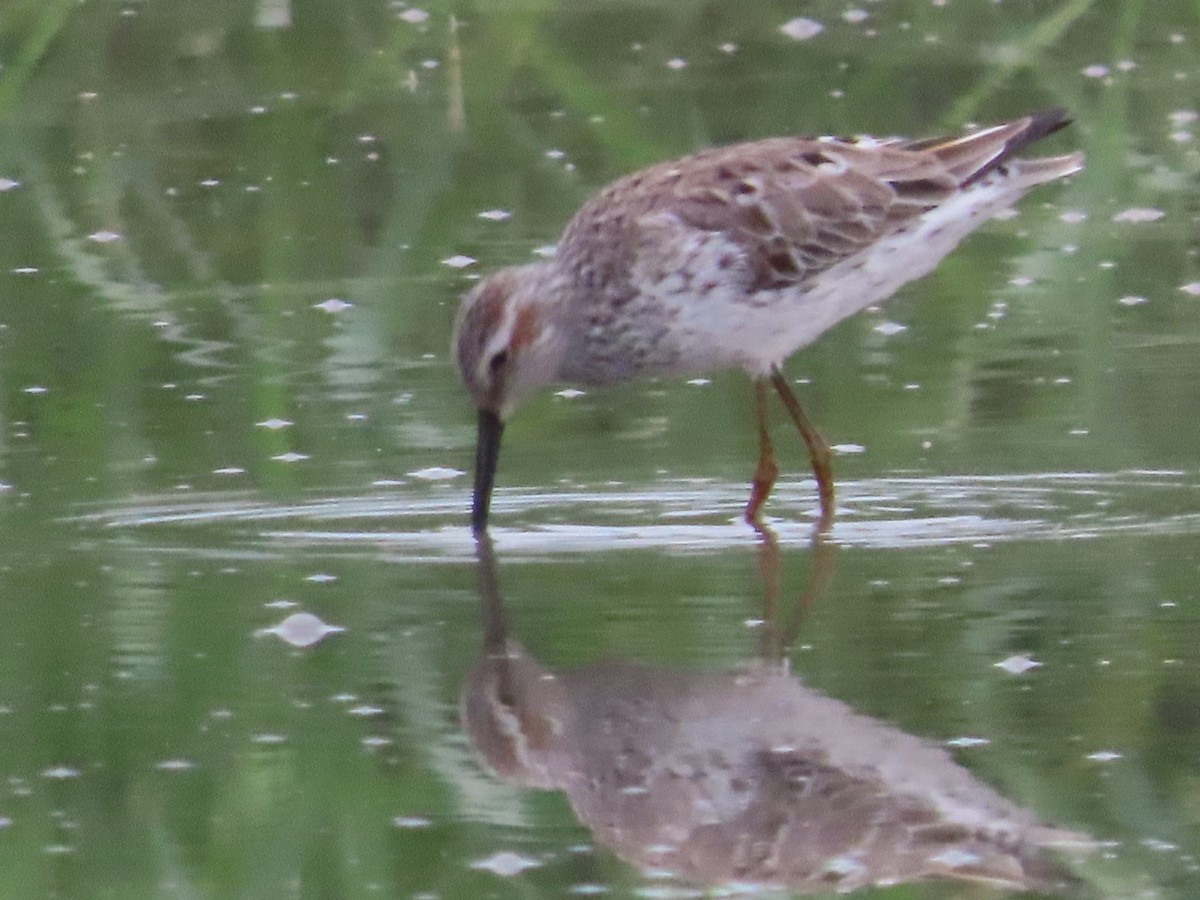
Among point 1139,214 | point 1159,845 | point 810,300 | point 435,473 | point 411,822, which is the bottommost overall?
point 1139,214

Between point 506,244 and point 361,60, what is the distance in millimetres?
3318

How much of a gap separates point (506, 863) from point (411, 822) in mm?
328

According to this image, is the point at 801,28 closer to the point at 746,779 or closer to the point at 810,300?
the point at 810,300

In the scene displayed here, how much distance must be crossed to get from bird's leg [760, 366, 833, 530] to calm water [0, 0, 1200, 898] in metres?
0.08

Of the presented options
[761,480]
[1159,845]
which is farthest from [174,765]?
[761,480]

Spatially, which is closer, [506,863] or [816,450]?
[506,863]

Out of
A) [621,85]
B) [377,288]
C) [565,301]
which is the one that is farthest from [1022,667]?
[621,85]

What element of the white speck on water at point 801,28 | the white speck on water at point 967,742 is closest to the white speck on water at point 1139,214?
the white speck on water at point 801,28

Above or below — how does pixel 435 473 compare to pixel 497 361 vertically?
below

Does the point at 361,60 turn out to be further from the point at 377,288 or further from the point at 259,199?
the point at 377,288

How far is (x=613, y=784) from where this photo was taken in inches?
227

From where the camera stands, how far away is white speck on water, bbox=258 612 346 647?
685 centimetres

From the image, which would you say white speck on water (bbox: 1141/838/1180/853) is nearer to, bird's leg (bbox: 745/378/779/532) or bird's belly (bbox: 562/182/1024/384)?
bird's leg (bbox: 745/378/779/532)

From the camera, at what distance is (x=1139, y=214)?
445 inches
